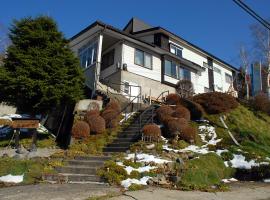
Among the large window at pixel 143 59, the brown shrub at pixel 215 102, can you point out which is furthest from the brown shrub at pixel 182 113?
the large window at pixel 143 59

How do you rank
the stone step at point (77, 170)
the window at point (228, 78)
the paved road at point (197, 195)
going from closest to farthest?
1. the paved road at point (197, 195)
2. the stone step at point (77, 170)
3. the window at point (228, 78)

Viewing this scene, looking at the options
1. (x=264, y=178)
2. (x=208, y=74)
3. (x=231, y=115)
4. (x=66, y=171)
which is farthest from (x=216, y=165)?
(x=208, y=74)

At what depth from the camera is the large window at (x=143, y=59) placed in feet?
97.6

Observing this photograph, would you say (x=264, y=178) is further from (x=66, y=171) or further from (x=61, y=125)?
(x=61, y=125)

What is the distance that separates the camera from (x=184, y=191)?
36.3ft

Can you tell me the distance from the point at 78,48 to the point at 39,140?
47.9ft

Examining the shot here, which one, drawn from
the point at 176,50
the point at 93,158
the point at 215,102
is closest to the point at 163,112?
the point at 215,102

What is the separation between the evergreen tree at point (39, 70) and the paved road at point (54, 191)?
7665 mm

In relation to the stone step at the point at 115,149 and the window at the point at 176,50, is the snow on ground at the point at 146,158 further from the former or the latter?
the window at the point at 176,50

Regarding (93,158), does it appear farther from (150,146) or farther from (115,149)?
(150,146)

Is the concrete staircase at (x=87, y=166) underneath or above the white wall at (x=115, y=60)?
underneath

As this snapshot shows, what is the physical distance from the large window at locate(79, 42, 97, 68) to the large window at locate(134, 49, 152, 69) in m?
3.48

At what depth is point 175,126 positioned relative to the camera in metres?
17.5

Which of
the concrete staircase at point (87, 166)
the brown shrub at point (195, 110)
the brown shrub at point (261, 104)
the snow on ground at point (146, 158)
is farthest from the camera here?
the brown shrub at point (261, 104)
